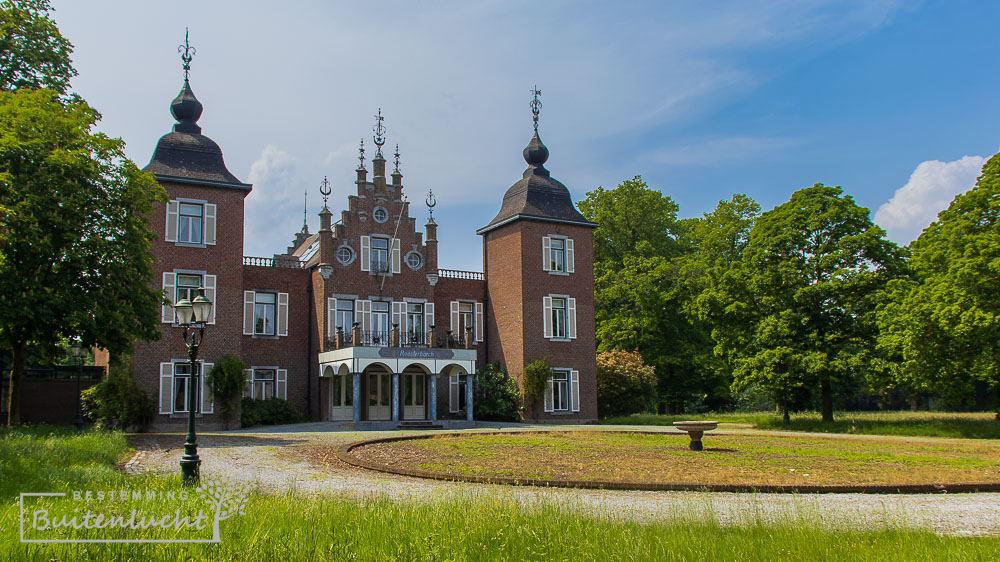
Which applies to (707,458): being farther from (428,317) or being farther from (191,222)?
(191,222)

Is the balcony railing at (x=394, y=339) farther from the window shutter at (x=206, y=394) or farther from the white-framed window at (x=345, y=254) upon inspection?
the window shutter at (x=206, y=394)

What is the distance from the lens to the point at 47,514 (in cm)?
696

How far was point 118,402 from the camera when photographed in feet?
83.7

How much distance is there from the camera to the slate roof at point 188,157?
94.3ft

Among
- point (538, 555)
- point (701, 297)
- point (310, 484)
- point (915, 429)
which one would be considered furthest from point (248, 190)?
point (538, 555)

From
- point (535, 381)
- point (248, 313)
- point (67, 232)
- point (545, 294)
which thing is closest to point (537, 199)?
point (545, 294)

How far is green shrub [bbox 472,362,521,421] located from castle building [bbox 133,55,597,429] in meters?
0.62

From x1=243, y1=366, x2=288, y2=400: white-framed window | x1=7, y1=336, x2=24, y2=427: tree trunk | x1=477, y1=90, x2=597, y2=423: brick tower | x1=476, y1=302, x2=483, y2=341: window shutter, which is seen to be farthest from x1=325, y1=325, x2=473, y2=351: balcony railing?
x1=7, y1=336, x2=24, y2=427: tree trunk

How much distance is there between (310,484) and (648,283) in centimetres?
3053

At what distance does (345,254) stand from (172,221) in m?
6.78

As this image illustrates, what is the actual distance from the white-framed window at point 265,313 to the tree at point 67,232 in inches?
405

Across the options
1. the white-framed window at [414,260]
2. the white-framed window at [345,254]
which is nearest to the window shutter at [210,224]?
the white-framed window at [345,254]

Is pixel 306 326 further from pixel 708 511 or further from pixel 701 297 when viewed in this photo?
pixel 708 511
